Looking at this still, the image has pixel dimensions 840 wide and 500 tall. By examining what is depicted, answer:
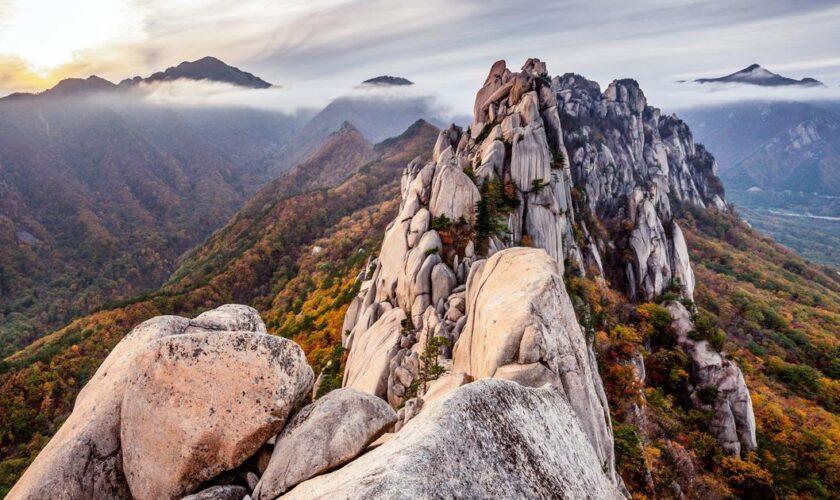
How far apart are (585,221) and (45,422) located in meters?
102

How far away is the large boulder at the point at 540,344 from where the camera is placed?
1456 cm

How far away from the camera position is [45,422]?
7000 centimetres

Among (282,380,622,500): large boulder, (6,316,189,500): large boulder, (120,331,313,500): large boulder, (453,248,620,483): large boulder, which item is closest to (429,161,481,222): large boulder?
(453,248,620,483): large boulder

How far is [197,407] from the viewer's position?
405 inches

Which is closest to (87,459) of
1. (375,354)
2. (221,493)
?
(221,493)

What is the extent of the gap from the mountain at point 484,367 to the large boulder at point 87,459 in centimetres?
5

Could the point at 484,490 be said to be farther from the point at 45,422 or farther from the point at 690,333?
the point at 45,422

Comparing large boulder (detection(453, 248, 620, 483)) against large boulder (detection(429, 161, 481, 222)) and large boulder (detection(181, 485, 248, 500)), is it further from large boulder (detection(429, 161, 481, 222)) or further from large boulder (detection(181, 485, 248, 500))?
large boulder (detection(429, 161, 481, 222))

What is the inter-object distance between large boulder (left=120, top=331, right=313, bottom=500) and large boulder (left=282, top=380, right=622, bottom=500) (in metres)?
2.86

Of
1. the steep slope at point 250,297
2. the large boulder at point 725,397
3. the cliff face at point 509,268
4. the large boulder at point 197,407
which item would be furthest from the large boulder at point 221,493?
A: the large boulder at point 725,397

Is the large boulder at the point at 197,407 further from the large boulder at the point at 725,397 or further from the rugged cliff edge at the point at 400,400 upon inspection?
the large boulder at the point at 725,397

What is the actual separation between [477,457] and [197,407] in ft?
25.7

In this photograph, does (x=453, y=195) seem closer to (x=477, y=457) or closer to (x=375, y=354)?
(x=375, y=354)

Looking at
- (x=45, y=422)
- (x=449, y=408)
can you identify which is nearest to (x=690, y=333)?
(x=449, y=408)
